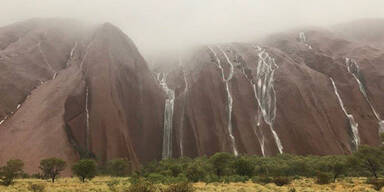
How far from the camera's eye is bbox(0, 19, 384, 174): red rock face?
253ft

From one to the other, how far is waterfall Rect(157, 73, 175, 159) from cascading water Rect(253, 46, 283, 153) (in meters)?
25.5

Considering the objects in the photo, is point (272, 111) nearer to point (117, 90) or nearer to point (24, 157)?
point (117, 90)

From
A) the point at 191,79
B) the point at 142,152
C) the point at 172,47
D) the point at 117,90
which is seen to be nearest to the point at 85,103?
the point at 117,90

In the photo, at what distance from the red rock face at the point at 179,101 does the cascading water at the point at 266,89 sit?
34 cm

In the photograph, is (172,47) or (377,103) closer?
(377,103)

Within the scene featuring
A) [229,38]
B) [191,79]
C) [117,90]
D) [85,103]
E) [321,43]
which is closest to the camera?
[85,103]

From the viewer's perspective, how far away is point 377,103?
93.4 metres

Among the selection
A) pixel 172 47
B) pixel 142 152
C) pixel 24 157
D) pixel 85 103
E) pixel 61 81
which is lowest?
pixel 142 152

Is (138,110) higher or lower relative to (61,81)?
lower

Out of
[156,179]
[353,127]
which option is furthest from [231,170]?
[353,127]

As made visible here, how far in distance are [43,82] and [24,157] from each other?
33.9 meters

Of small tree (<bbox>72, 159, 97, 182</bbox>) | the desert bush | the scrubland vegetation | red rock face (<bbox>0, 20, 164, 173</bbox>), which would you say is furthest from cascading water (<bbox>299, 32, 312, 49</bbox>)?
small tree (<bbox>72, 159, 97, 182</bbox>)

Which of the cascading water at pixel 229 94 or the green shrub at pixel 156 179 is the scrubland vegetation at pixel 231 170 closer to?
the green shrub at pixel 156 179

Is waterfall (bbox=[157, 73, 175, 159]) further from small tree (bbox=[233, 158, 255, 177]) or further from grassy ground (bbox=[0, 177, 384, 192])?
grassy ground (bbox=[0, 177, 384, 192])
